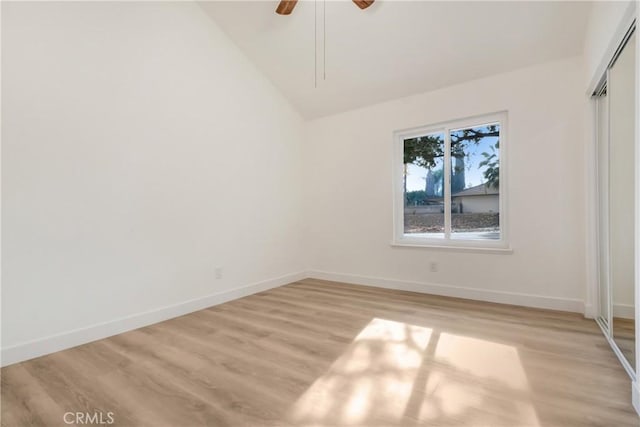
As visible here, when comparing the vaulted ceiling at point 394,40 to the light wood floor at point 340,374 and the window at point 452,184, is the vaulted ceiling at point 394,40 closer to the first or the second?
the window at point 452,184

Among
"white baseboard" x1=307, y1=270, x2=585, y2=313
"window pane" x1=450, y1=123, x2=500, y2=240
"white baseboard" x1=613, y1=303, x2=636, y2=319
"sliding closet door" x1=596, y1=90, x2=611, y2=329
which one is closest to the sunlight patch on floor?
"white baseboard" x1=613, y1=303, x2=636, y2=319

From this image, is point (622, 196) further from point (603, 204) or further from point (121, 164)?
point (121, 164)

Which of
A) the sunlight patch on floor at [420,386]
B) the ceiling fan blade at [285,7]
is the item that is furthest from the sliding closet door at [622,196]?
the ceiling fan blade at [285,7]

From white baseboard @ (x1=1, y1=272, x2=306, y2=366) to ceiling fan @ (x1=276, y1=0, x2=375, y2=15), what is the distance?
3.10m

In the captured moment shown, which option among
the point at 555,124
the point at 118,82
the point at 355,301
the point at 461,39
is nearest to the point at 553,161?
the point at 555,124

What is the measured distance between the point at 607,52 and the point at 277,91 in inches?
139

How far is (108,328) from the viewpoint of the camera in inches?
101

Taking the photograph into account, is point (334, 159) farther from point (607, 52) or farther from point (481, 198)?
point (607, 52)

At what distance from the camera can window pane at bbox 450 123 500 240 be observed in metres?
3.45

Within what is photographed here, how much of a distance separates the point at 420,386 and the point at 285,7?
342 cm

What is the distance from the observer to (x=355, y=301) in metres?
3.48

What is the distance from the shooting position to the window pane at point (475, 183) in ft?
11.3

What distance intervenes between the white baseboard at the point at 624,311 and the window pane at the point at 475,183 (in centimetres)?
133

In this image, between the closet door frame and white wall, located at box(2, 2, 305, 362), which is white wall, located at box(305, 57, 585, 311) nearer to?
the closet door frame
